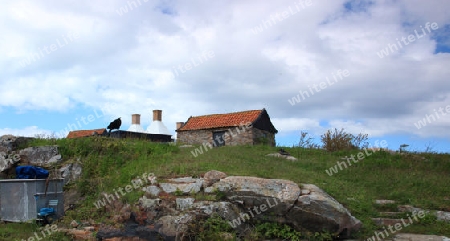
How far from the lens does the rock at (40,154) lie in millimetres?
13211

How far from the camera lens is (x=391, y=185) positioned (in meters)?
11.7

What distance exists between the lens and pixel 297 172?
36.7ft

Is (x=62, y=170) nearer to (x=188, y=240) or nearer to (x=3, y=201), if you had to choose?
(x=3, y=201)

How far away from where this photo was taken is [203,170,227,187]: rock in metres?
9.18

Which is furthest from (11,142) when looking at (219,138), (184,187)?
(219,138)

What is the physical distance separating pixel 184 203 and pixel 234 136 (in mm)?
17990

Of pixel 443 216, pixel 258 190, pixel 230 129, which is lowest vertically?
pixel 443 216

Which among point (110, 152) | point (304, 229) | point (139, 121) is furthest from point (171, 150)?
point (139, 121)

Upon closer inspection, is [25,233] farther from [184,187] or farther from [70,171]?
[184,187]

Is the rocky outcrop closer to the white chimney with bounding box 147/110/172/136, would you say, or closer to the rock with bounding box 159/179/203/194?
the rock with bounding box 159/179/203/194

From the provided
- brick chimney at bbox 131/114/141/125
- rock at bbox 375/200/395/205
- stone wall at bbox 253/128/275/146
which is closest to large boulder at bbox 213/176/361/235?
rock at bbox 375/200/395/205

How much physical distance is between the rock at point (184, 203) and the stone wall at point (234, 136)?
1737 centimetres

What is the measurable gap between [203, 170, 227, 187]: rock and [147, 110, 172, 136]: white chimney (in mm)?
26072

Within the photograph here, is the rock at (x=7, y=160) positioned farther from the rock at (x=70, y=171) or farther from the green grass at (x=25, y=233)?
the green grass at (x=25, y=233)
